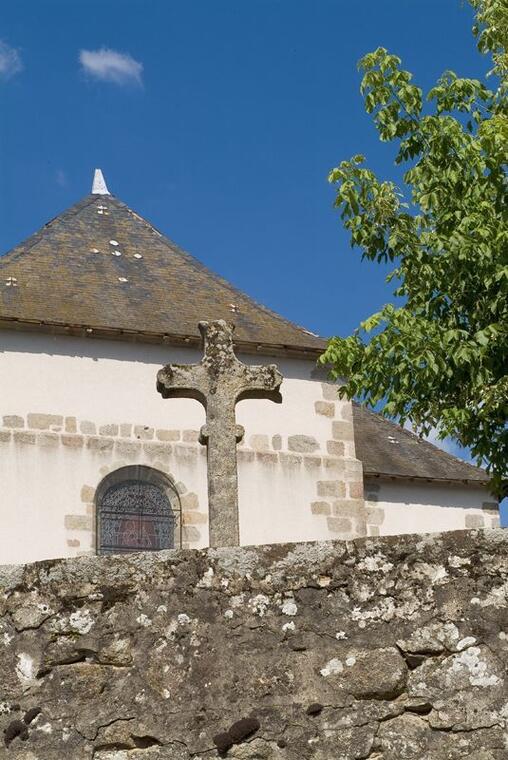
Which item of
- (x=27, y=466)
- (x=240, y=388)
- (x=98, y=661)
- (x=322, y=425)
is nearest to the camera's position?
(x=98, y=661)

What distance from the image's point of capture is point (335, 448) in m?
17.0

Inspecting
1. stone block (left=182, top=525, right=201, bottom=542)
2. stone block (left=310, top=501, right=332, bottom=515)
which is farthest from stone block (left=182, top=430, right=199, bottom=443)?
stone block (left=310, top=501, right=332, bottom=515)

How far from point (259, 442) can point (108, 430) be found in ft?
6.05

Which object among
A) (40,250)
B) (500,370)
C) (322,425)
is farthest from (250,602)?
(40,250)

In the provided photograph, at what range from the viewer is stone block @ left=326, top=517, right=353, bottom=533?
16594 mm

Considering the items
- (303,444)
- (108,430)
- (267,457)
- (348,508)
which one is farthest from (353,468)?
(108,430)

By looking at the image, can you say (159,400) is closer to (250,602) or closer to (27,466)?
(27,466)

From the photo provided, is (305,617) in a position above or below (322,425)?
below

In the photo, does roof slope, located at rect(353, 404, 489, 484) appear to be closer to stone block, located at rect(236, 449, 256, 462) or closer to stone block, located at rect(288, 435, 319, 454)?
stone block, located at rect(288, 435, 319, 454)

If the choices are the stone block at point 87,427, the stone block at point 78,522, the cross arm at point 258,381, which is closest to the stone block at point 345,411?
the stone block at point 87,427

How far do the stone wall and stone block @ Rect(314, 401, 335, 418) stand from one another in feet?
39.1

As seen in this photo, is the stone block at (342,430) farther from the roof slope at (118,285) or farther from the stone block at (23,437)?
the stone block at (23,437)

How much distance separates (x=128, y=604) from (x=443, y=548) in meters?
1.21

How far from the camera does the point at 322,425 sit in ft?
56.1
